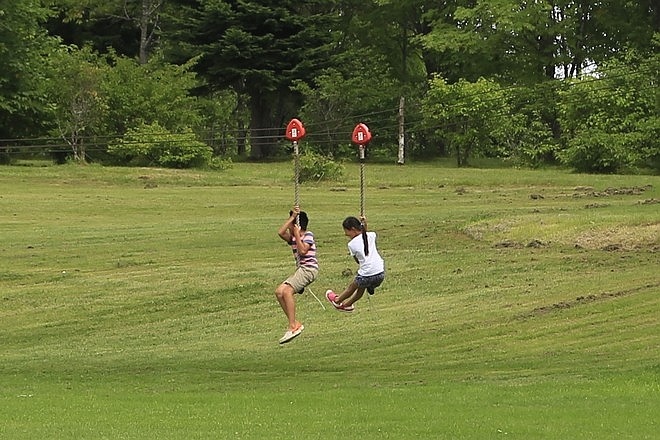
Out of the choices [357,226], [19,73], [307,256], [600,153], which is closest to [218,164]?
[19,73]

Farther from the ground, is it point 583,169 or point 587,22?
point 587,22

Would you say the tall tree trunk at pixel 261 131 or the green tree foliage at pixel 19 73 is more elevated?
the green tree foliage at pixel 19 73

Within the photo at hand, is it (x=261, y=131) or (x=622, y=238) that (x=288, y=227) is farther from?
(x=261, y=131)

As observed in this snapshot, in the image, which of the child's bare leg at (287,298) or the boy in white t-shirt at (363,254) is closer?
the boy in white t-shirt at (363,254)

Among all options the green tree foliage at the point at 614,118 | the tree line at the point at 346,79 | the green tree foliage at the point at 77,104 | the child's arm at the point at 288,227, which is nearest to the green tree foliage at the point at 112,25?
the tree line at the point at 346,79

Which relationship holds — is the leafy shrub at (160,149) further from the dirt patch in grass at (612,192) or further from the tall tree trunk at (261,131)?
the dirt patch in grass at (612,192)

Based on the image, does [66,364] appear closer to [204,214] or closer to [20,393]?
[20,393]

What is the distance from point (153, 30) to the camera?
239 feet

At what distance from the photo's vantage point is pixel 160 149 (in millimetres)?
58938

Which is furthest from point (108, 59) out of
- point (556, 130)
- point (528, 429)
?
point (528, 429)

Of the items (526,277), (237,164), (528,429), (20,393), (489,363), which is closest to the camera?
(528,429)

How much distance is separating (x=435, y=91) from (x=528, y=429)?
53000 millimetres

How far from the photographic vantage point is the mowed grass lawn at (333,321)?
13.7 meters

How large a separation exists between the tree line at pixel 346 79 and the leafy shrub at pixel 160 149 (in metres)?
0.09
